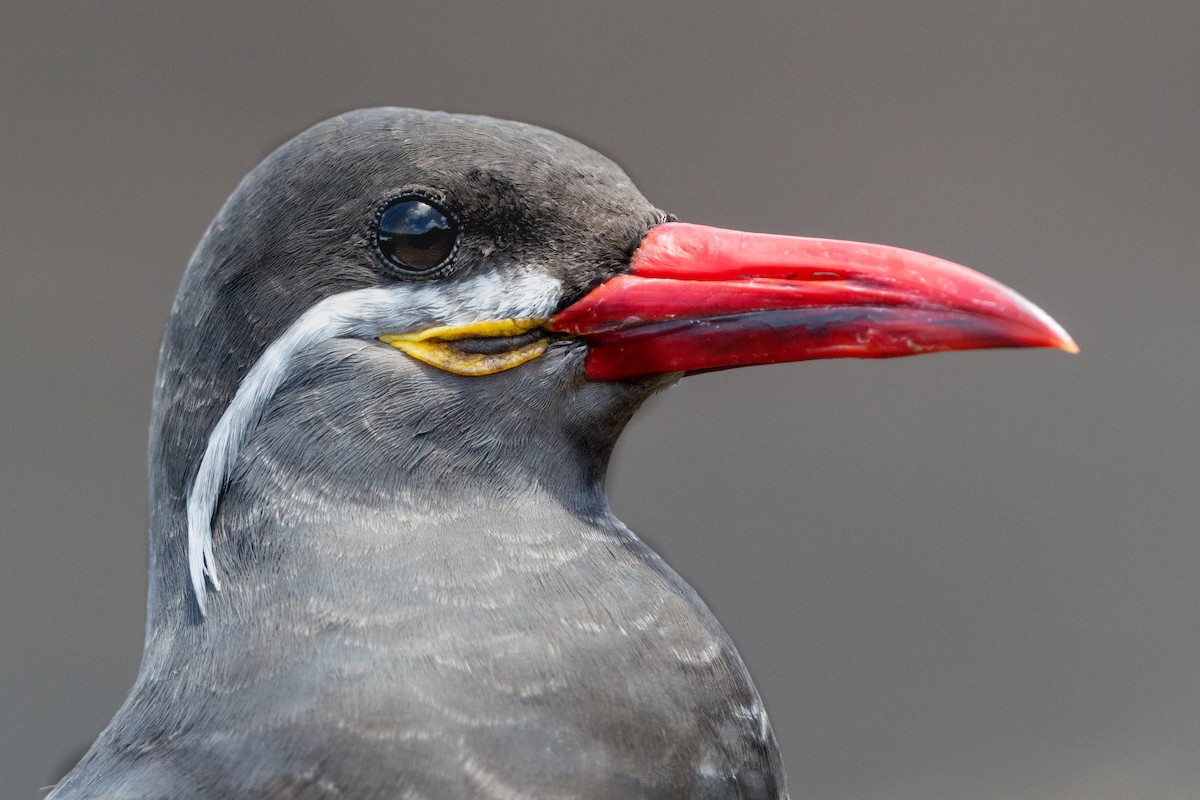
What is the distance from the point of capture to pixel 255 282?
117 cm

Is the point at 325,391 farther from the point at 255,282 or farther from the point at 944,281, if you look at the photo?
the point at 944,281

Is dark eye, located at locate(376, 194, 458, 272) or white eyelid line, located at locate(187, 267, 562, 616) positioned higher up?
dark eye, located at locate(376, 194, 458, 272)

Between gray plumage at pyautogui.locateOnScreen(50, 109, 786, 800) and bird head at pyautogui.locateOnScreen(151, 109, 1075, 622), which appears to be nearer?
gray plumage at pyautogui.locateOnScreen(50, 109, 786, 800)

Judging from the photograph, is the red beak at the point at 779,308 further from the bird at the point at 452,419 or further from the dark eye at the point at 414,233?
the dark eye at the point at 414,233

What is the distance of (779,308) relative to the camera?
116 cm

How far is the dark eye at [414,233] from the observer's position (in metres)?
1.16

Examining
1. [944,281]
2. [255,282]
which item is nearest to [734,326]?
[944,281]

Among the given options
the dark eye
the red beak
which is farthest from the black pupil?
the red beak

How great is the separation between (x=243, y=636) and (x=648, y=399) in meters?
0.48

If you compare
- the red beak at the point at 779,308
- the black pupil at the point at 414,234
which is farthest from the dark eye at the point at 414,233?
the red beak at the point at 779,308

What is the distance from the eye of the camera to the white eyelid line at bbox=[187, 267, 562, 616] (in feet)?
3.76

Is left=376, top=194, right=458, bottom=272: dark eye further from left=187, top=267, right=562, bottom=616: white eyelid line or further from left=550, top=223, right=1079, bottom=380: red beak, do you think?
left=550, top=223, right=1079, bottom=380: red beak

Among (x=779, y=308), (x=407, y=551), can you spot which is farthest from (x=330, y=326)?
(x=779, y=308)

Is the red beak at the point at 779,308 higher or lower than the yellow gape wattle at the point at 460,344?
higher
